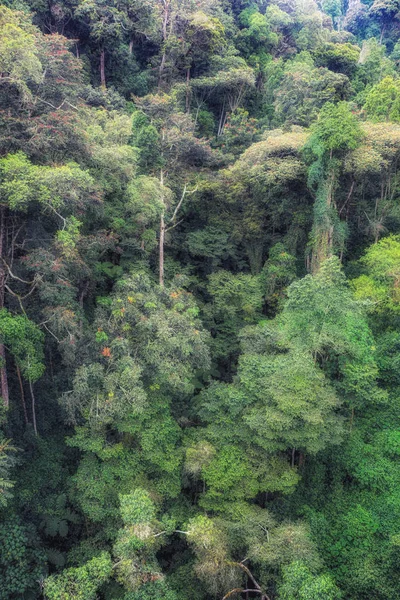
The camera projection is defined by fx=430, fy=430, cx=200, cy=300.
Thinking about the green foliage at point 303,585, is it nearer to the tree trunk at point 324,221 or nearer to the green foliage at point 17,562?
the green foliage at point 17,562

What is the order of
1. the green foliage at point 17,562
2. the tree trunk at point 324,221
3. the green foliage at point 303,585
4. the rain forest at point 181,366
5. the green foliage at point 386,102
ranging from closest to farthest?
the green foliage at point 303,585
the green foliage at point 17,562
the rain forest at point 181,366
the tree trunk at point 324,221
the green foliage at point 386,102

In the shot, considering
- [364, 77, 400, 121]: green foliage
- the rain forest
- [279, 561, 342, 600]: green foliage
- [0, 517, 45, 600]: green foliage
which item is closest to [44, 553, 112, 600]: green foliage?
the rain forest

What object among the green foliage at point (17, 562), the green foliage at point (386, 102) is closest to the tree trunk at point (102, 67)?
the green foliage at point (386, 102)

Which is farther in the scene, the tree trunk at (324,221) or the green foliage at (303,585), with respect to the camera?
the tree trunk at (324,221)

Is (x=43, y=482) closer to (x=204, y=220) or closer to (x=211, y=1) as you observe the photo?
(x=204, y=220)

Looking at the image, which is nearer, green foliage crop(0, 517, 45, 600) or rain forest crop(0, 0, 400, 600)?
green foliage crop(0, 517, 45, 600)

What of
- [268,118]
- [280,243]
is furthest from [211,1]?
[280,243]

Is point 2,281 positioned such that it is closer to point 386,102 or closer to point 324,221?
point 324,221

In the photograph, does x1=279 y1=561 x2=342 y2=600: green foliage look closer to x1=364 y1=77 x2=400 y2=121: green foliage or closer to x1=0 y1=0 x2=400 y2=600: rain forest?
x1=0 y1=0 x2=400 y2=600: rain forest

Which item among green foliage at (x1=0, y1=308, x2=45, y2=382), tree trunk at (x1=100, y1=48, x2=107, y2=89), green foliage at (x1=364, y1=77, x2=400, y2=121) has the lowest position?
green foliage at (x1=0, y1=308, x2=45, y2=382)
